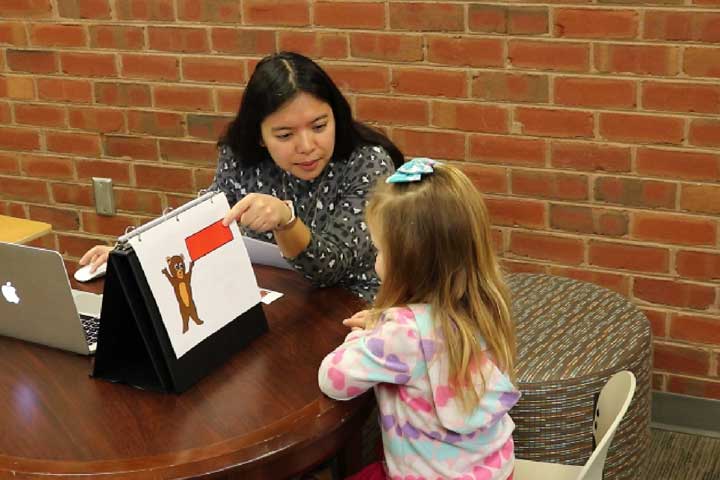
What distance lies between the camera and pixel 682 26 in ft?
8.26

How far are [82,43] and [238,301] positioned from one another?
181cm

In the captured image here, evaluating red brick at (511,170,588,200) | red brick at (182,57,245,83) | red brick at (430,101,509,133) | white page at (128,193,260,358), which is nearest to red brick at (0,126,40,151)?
red brick at (182,57,245,83)

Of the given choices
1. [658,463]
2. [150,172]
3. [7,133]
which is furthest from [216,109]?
[658,463]

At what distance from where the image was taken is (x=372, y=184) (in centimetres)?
223

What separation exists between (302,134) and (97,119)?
4.86 feet

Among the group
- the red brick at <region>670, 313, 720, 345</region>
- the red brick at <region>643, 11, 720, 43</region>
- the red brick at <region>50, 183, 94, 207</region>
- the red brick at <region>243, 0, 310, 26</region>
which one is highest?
the red brick at <region>243, 0, 310, 26</region>

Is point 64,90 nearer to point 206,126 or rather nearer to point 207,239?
point 206,126

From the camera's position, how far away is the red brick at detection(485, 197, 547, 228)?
2844 mm

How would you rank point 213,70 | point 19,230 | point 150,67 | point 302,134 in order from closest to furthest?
point 302,134, point 19,230, point 213,70, point 150,67

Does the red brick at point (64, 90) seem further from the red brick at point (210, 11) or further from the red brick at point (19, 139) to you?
the red brick at point (210, 11)

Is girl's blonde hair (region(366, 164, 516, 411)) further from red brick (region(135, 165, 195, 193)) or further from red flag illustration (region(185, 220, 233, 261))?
red brick (region(135, 165, 195, 193))

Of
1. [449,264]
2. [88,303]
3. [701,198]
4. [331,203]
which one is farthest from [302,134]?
[701,198]

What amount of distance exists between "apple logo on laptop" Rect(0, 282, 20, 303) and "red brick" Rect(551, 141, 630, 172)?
150 cm

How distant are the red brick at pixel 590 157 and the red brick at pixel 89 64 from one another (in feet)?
4.89
